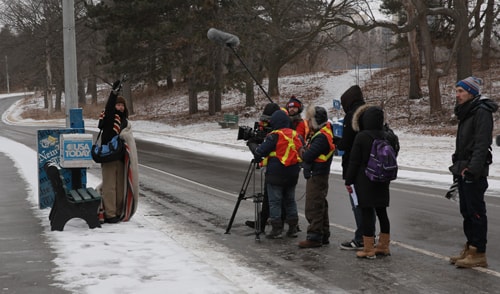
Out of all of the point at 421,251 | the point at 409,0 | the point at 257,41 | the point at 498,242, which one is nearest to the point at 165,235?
the point at 421,251

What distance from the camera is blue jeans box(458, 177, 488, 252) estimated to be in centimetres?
655

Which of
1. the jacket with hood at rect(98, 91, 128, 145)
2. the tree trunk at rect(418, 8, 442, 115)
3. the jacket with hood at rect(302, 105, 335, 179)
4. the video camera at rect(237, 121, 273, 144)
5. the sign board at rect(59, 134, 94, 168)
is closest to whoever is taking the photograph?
the jacket with hood at rect(302, 105, 335, 179)

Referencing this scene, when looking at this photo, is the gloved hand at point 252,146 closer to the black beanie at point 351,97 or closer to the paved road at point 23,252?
the black beanie at point 351,97

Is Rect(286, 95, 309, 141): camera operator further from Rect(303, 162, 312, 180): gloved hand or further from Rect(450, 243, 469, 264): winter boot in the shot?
Rect(450, 243, 469, 264): winter boot

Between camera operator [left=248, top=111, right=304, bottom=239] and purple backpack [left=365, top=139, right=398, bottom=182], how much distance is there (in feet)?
4.41

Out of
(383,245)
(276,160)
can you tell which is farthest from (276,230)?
(383,245)

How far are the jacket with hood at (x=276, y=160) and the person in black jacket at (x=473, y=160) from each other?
213 centimetres

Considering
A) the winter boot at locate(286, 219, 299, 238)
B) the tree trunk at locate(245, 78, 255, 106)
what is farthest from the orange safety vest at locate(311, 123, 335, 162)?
the tree trunk at locate(245, 78, 255, 106)

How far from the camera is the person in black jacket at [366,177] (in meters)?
6.84

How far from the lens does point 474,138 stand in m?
6.48

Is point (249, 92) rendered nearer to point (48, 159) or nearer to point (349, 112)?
point (48, 159)

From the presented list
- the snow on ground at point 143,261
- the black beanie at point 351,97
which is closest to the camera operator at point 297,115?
the black beanie at point 351,97

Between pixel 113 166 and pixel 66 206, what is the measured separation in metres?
0.85

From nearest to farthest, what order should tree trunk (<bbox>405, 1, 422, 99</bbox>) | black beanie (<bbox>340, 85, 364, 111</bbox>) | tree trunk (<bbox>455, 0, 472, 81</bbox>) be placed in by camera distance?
black beanie (<bbox>340, 85, 364, 111</bbox>)
tree trunk (<bbox>455, 0, 472, 81</bbox>)
tree trunk (<bbox>405, 1, 422, 99</bbox>)
